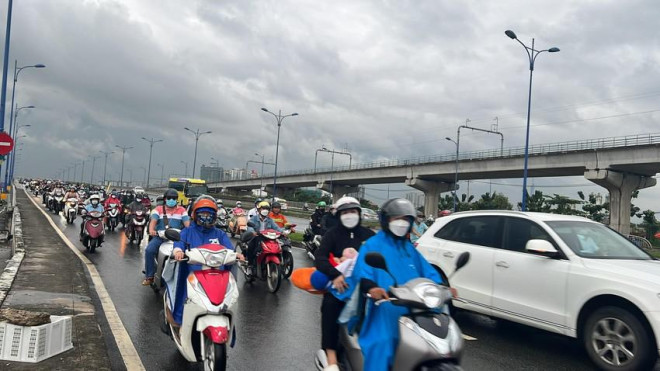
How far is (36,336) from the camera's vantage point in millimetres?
4863

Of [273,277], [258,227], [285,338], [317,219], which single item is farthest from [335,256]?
[317,219]

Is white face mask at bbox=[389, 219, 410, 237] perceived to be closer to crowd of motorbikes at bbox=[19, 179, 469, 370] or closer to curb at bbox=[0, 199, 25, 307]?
crowd of motorbikes at bbox=[19, 179, 469, 370]

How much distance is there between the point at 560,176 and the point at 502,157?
552 cm

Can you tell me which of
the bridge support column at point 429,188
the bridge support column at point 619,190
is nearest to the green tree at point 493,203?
the bridge support column at point 429,188

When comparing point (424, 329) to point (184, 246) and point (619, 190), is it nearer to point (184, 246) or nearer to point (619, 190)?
point (184, 246)

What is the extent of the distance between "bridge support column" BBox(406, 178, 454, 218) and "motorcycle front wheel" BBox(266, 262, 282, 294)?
2263 inches

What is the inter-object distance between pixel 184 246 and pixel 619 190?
45.5 m

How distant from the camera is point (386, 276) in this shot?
387cm

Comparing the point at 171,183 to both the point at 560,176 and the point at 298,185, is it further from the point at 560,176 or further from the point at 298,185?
the point at 298,185

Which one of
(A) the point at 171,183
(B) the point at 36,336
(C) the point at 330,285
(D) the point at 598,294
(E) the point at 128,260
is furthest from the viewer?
(A) the point at 171,183

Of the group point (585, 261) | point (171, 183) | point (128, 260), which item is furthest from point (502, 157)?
point (585, 261)

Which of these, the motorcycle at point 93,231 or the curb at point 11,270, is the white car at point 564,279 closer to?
the curb at point 11,270

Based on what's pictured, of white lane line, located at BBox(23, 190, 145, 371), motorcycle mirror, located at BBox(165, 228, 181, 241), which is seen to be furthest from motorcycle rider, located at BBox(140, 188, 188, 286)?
motorcycle mirror, located at BBox(165, 228, 181, 241)

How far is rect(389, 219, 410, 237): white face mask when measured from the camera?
397 centimetres
